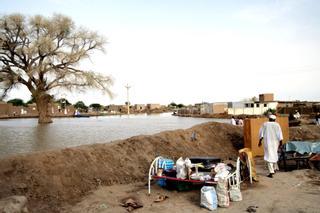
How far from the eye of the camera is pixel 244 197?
7.00 metres

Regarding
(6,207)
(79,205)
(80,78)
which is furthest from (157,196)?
(80,78)

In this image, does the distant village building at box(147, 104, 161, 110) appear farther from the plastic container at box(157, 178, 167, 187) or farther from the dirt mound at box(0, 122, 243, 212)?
the plastic container at box(157, 178, 167, 187)

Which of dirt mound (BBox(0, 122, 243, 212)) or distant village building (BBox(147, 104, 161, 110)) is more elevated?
distant village building (BBox(147, 104, 161, 110))

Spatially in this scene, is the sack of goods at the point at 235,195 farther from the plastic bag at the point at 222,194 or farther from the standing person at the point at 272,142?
the standing person at the point at 272,142

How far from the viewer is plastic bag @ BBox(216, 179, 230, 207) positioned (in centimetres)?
645

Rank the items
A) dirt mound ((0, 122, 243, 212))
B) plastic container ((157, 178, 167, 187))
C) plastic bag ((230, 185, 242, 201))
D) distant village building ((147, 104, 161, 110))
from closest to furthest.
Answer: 1. plastic bag ((230, 185, 242, 201))
2. dirt mound ((0, 122, 243, 212))
3. plastic container ((157, 178, 167, 187))
4. distant village building ((147, 104, 161, 110))

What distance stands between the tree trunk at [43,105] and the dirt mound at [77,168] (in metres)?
24.4

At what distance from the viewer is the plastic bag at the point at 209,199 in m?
6.34

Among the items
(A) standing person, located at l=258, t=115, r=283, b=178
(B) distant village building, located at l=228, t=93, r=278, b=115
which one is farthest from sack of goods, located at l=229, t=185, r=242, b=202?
(B) distant village building, located at l=228, t=93, r=278, b=115

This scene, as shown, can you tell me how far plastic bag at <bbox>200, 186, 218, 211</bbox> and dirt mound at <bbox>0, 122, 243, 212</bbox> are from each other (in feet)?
9.43

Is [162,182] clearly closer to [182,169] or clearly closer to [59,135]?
[182,169]

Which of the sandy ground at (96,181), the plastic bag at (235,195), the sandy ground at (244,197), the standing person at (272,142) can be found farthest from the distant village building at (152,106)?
the plastic bag at (235,195)

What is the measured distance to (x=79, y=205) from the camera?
6934mm

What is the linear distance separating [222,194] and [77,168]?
3.87 metres
